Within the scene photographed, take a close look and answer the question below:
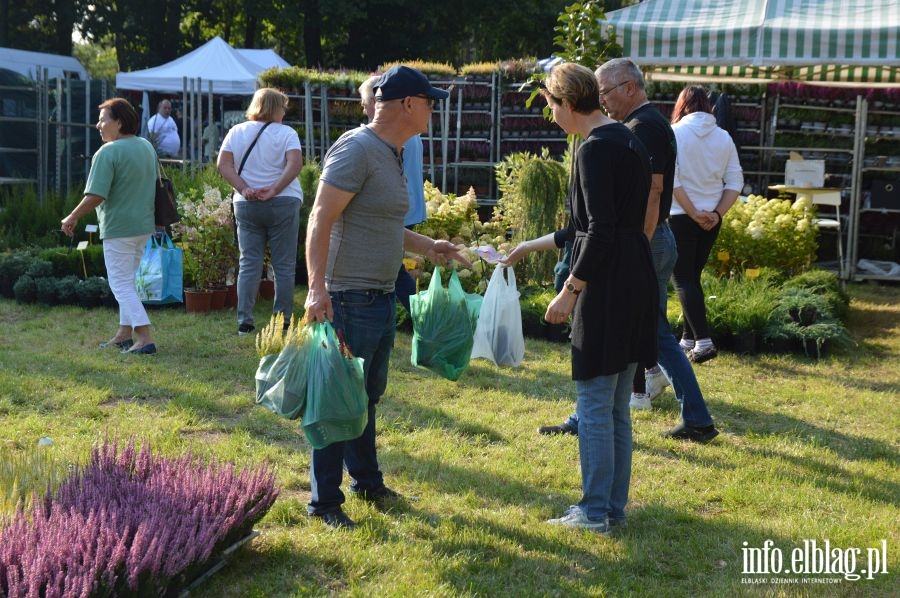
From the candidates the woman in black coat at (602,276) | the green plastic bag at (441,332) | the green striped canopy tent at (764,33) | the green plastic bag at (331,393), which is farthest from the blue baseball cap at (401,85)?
the green striped canopy tent at (764,33)

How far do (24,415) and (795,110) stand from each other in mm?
10804

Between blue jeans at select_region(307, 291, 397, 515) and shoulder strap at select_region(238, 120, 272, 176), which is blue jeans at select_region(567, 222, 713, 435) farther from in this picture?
shoulder strap at select_region(238, 120, 272, 176)

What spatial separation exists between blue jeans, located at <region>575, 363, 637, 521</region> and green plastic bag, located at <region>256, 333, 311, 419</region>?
1.11m

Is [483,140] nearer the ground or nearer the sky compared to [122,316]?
nearer the sky

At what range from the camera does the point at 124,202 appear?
22.9 feet

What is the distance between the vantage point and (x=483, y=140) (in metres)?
14.3

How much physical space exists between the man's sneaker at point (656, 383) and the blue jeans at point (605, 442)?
188 cm

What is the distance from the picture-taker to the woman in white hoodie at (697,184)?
6.32m

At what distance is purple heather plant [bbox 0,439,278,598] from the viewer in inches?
110

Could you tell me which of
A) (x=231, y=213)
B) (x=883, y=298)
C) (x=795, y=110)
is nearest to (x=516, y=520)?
(x=231, y=213)

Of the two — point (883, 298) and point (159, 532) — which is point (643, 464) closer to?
point (159, 532)

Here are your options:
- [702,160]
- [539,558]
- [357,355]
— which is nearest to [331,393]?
[357,355]

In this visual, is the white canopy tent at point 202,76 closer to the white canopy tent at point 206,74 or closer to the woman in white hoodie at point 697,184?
the white canopy tent at point 206,74

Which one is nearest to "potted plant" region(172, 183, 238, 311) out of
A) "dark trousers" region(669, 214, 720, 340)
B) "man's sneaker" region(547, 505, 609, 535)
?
"dark trousers" region(669, 214, 720, 340)
